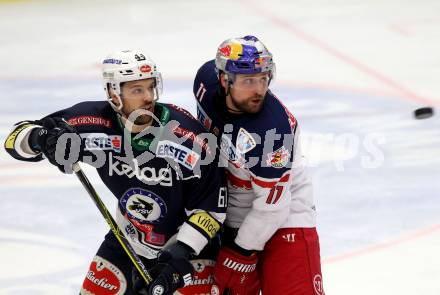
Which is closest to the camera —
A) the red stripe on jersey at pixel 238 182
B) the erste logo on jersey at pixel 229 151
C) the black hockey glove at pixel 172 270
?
the black hockey glove at pixel 172 270

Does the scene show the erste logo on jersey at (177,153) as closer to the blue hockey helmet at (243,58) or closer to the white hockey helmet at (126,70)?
the white hockey helmet at (126,70)

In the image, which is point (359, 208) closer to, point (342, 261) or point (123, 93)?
point (342, 261)

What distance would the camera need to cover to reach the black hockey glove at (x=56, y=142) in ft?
12.3

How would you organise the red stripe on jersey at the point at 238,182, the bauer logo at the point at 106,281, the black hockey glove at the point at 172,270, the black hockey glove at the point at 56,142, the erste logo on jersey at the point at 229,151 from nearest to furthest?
the black hockey glove at the point at 56,142 → the black hockey glove at the point at 172,270 → the erste logo on jersey at the point at 229,151 → the red stripe on jersey at the point at 238,182 → the bauer logo at the point at 106,281

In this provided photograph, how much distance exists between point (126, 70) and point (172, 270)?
0.80m

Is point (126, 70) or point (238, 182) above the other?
point (126, 70)

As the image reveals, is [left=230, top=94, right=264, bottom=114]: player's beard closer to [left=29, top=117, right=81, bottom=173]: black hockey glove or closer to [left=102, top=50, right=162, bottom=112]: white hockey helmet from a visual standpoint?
[left=102, top=50, right=162, bottom=112]: white hockey helmet

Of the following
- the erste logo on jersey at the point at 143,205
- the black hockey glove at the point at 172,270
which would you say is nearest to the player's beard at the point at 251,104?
the erste logo on jersey at the point at 143,205

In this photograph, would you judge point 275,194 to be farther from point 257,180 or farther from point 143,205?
point 143,205

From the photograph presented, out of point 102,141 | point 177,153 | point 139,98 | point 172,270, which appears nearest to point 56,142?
point 102,141

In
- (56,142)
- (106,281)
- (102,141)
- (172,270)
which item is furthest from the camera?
(106,281)

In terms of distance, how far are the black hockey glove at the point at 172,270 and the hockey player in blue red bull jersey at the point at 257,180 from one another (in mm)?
237

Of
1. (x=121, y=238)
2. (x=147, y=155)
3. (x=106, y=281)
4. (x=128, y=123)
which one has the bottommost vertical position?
(x=106, y=281)

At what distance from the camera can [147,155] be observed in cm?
389
